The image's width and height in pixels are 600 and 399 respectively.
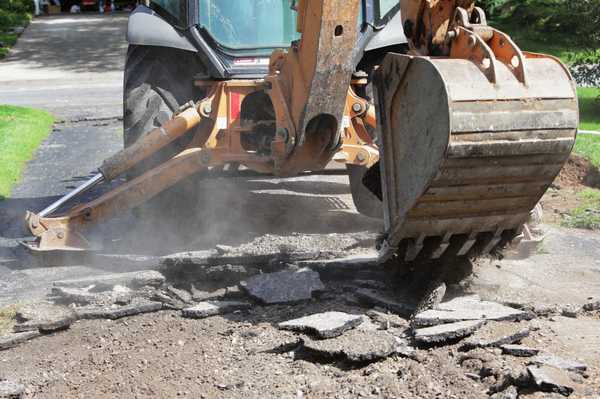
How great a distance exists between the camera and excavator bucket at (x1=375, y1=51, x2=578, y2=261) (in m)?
4.80

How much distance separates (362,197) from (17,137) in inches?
242

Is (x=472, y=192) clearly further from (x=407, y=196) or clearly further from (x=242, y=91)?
(x=242, y=91)

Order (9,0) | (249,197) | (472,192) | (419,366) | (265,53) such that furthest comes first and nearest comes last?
(9,0) → (249,197) → (265,53) → (472,192) → (419,366)

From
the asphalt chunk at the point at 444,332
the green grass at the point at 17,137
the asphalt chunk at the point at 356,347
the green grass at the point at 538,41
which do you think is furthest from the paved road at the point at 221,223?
the green grass at the point at 538,41

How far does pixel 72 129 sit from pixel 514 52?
9.71 metres

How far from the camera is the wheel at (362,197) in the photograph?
7895mm

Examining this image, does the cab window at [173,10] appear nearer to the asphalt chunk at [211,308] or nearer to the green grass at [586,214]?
the asphalt chunk at [211,308]

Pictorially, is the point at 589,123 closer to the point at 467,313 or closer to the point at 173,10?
the point at 173,10

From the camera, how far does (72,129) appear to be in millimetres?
13586

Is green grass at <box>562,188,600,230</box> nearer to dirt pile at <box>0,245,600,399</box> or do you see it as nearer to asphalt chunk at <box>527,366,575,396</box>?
dirt pile at <box>0,245,600,399</box>

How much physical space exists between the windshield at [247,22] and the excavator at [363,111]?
1cm

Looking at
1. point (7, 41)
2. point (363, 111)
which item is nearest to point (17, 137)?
point (363, 111)

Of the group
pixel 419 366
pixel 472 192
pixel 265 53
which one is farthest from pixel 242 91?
pixel 419 366

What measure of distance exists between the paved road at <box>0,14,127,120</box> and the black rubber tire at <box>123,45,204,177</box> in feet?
23.9
